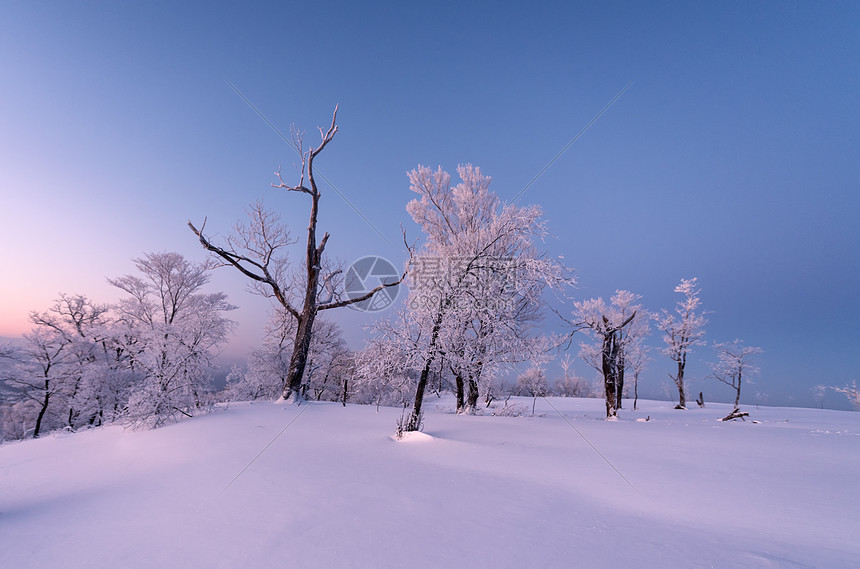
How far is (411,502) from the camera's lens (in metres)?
2.98

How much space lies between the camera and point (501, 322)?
768 cm

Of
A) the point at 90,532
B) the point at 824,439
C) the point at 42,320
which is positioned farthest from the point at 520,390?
the point at 90,532

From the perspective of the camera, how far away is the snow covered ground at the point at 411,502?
2.19m

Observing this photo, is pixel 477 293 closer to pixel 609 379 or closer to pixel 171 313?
pixel 609 379

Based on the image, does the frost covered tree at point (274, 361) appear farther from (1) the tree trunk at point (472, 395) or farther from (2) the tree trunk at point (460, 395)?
(1) the tree trunk at point (472, 395)

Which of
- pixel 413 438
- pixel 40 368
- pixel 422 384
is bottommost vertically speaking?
pixel 40 368

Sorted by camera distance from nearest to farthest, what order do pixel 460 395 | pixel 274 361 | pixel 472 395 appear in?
pixel 472 395 → pixel 460 395 → pixel 274 361

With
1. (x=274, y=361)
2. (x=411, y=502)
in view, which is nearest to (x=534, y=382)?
(x=274, y=361)

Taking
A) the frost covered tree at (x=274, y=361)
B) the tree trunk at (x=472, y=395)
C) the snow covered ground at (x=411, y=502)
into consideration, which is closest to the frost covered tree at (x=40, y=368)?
the frost covered tree at (x=274, y=361)

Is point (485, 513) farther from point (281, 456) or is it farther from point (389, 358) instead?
point (389, 358)

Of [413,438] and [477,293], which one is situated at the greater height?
[477,293]

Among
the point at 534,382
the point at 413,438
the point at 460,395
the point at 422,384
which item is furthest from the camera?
the point at 534,382

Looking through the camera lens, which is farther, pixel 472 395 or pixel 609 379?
pixel 609 379

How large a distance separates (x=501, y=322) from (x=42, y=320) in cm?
2560
